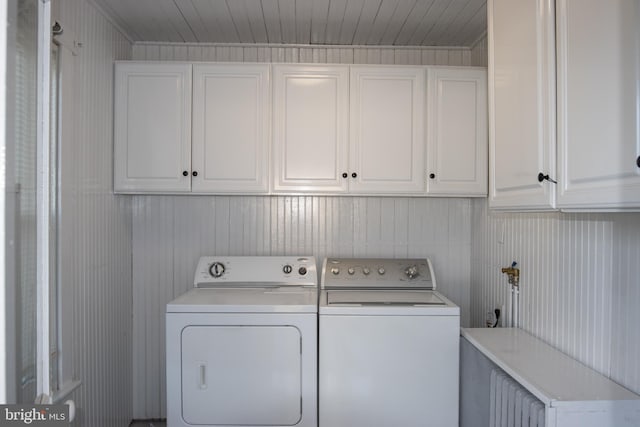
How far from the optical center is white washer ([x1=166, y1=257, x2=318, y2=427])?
2043mm

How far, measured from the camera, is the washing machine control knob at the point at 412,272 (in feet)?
8.37

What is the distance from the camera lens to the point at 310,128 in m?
2.40

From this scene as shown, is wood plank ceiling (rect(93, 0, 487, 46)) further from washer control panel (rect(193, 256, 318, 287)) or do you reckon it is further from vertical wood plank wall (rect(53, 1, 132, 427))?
washer control panel (rect(193, 256, 318, 287))

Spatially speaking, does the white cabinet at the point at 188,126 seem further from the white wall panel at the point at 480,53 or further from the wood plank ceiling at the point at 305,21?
the white wall panel at the point at 480,53

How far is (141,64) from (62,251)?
1.16 metres

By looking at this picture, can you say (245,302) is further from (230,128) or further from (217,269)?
(230,128)

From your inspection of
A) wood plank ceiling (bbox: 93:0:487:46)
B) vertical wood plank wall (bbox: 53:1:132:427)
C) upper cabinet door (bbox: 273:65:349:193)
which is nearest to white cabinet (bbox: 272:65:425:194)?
upper cabinet door (bbox: 273:65:349:193)

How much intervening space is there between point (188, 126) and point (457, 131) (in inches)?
61.7

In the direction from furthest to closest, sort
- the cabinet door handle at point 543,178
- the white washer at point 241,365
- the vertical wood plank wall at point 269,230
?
the vertical wood plank wall at point 269,230 → the white washer at point 241,365 → the cabinet door handle at point 543,178

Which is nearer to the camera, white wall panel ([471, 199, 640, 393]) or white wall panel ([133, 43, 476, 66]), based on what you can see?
white wall panel ([471, 199, 640, 393])

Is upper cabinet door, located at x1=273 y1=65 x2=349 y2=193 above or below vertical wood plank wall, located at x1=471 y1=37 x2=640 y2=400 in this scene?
above

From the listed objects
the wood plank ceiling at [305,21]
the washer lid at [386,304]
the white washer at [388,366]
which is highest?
the wood plank ceiling at [305,21]

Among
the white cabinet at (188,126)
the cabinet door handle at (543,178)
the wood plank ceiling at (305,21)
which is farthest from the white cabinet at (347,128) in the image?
the cabinet door handle at (543,178)

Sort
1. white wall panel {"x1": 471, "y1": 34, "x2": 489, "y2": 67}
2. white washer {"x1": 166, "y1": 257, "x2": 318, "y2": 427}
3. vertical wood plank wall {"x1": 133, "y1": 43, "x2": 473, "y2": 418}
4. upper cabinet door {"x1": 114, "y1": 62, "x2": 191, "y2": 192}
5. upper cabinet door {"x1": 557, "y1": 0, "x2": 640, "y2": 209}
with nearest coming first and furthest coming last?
upper cabinet door {"x1": 557, "y1": 0, "x2": 640, "y2": 209}, white washer {"x1": 166, "y1": 257, "x2": 318, "y2": 427}, upper cabinet door {"x1": 114, "y1": 62, "x2": 191, "y2": 192}, white wall panel {"x1": 471, "y1": 34, "x2": 489, "y2": 67}, vertical wood plank wall {"x1": 133, "y1": 43, "x2": 473, "y2": 418}
